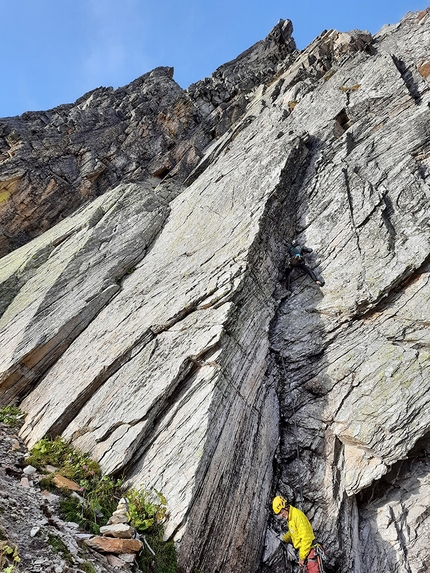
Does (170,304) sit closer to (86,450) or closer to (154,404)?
(154,404)

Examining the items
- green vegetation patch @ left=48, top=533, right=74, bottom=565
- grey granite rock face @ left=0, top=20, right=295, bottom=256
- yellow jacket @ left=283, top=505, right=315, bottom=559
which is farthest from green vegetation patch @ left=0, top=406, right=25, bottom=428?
grey granite rock face @ left=0, top=20, right=295, bottom=256

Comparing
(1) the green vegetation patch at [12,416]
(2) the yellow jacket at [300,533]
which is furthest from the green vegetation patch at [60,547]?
(1) the green vegetation patch at [12,416]

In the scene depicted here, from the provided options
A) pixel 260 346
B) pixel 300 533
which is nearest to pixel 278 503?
pixel 300 533

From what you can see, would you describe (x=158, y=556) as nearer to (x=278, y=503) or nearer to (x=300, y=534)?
(x=278, y=503)

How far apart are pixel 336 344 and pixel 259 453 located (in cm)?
561

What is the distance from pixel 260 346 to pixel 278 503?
5751 millimetres

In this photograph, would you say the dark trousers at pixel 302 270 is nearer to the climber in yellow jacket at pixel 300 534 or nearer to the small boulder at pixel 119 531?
the climber in yellow jacket at pixel 300 534

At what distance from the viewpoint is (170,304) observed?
53.5 feet

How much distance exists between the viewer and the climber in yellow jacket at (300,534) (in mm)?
10300

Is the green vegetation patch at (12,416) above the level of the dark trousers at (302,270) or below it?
above

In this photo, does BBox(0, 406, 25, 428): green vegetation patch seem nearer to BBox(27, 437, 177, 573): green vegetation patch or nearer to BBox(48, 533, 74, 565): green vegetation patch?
BBox(27, 437, 177, 573): green vegetation patch

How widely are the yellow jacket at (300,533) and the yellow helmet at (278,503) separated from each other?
11.9 inches

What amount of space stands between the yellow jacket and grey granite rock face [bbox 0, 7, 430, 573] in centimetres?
94

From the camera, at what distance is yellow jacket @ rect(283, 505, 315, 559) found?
1054 centimetres
